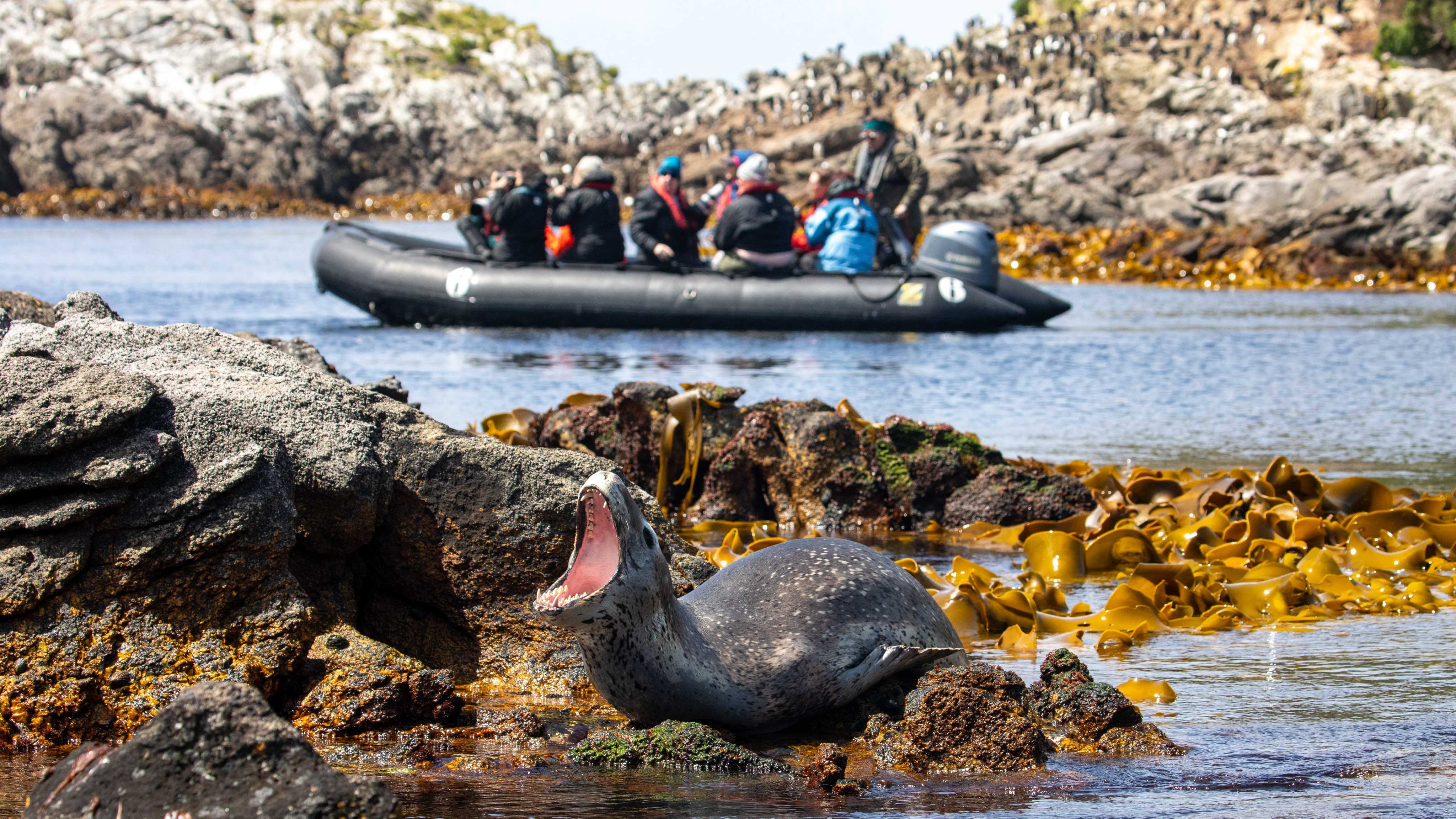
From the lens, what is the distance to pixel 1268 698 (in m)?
4.20

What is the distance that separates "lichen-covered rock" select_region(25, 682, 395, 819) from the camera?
2488 millimetres

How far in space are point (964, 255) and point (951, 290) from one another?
120 cm

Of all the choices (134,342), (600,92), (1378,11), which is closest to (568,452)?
(134,342)

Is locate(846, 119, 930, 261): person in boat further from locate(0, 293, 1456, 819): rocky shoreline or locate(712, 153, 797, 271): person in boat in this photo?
locate(0, 293, 1456, 819): rocky shoreline

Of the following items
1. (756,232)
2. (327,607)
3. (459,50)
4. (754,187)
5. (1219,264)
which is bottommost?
(1219,264)

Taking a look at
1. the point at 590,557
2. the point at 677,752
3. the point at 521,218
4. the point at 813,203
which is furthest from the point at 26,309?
the point at 813,203

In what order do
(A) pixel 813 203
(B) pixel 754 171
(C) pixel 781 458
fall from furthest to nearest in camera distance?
(A) pixel 813 203 → (B) pixel 754 171 → (C) pixel 781 458

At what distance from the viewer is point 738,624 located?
12.7 ft

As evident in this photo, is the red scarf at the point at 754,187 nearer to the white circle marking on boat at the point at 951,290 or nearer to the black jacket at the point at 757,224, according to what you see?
the black jacket at the point at 757,224

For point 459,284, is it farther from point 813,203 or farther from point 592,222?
point 813,203

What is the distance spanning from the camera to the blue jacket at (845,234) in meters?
17.8

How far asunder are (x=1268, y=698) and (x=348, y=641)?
2.72 metres

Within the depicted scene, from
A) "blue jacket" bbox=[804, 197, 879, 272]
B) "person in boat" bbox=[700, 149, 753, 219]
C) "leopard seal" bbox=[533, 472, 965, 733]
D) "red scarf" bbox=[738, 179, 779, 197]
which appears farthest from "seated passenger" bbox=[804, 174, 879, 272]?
"leopard seal" bbox=[533, 472, 965, 733]

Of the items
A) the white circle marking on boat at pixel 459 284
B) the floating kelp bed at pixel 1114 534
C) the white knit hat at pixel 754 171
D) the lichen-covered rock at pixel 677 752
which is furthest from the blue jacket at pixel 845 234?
the lichen-covered rock at pixel 677 752
